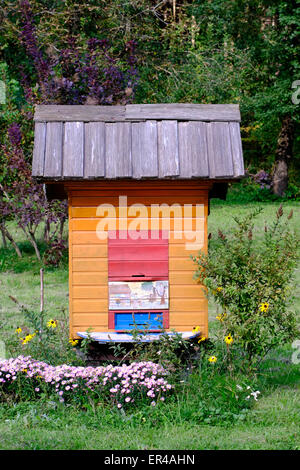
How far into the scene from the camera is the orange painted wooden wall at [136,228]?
6.45 meters

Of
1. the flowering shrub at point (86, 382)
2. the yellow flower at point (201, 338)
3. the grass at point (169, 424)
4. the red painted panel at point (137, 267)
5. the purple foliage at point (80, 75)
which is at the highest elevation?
the purple foliage at point (80, 75)

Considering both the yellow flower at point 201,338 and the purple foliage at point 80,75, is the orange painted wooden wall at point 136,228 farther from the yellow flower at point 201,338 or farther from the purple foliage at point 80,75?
the purple foliage at point 80,75

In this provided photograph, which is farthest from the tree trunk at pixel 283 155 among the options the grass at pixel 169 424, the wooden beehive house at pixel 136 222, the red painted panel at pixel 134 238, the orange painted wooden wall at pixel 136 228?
the red painted panel at pixel 134 238

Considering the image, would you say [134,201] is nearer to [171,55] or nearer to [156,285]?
[156,285]

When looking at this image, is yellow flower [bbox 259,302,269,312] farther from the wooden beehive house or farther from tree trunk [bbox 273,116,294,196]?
tree trunk [bbox 273,116,294,196]

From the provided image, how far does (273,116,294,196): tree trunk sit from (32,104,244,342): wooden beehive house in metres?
18.0

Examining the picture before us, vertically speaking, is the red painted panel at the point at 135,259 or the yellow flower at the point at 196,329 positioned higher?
the red painted panel at the point at 135,259

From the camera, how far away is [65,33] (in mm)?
14953

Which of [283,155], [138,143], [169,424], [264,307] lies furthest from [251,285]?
[283,155]

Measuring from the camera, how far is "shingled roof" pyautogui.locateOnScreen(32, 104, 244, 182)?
6238mm

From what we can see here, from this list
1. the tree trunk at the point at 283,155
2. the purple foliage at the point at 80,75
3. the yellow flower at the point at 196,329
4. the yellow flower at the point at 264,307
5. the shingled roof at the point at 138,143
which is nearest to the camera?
the yellow flower at the point at 264,307

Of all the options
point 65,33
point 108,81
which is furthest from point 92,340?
point 65,33

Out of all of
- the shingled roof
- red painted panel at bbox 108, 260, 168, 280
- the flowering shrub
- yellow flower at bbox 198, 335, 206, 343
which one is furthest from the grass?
the shingled roof

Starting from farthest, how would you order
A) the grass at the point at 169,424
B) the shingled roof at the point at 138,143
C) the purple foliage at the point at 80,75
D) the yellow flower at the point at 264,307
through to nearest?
the purple foliage at the point at 80,75 < the shingled roof at the point at 138,143 < the yellow flower at the point at 264,307 < the grass at the point at 169,424
